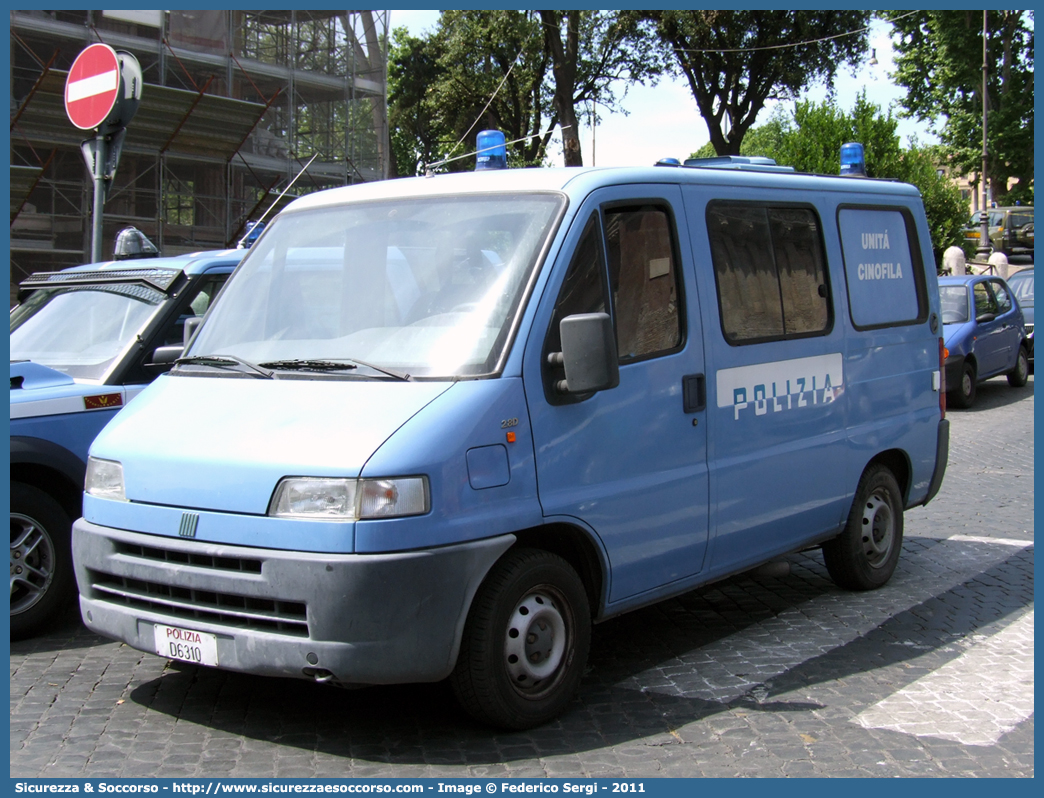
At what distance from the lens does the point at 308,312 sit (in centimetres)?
500

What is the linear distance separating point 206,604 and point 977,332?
14263mm

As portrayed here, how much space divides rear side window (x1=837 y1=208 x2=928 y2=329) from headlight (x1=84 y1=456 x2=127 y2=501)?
402 cm

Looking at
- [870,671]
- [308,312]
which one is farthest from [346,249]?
[870,671]

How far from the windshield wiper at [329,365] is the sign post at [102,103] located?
11.0 ft

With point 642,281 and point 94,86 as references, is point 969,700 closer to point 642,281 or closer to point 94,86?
point 642,281

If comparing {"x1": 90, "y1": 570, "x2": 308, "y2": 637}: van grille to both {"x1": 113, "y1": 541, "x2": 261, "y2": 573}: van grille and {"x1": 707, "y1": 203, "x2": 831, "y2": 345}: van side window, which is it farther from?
{"x1": 707, "y1": 203, "x2": 831, "y2": 345}: van side window

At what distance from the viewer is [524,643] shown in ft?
14.6

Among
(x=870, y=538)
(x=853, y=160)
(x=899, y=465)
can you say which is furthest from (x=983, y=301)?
(x=870, y=538)

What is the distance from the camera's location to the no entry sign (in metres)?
7.61

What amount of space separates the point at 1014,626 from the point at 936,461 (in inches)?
56.8

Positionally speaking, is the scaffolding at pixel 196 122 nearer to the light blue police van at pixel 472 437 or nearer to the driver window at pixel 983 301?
the driver window at pixel 983 301

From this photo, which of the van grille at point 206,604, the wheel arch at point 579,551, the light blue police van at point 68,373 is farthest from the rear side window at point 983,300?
the van grille at point 206,604

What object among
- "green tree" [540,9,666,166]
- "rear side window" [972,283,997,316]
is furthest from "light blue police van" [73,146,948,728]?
"green tree" [540,9,666,166]
